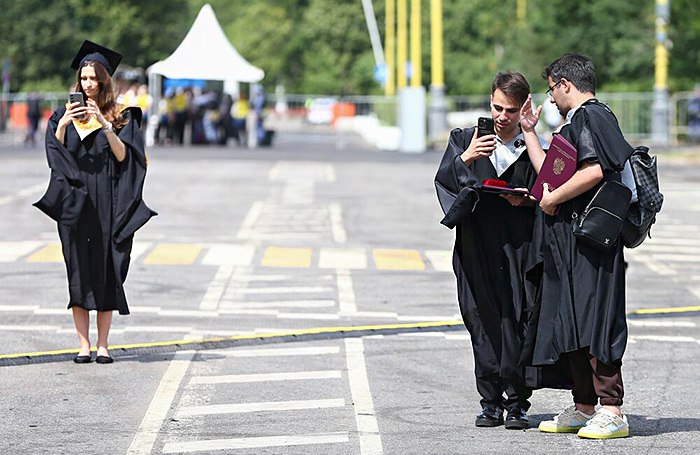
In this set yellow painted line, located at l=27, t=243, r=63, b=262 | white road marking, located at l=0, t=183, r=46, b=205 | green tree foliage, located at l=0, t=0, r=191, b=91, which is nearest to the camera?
yellow painted line, located at l=27, t=243, r=63, b=262

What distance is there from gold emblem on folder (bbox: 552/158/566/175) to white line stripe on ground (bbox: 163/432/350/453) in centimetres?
158

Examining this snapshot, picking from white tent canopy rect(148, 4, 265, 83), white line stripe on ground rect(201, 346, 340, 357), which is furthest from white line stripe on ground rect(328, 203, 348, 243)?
white line stripe on ground rect(201, 346, 340, 357)

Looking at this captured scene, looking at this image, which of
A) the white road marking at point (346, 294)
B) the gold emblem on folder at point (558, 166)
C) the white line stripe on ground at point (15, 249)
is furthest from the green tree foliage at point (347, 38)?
the gold emblem on folder at point (558, 166)

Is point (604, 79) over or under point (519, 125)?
under

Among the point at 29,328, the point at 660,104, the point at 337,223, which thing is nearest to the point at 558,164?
the point at 29,328

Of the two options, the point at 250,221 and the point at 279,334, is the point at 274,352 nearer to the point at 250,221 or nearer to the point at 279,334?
the point at 279,334

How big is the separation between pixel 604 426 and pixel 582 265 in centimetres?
77

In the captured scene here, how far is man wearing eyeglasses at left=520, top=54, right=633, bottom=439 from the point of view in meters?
7.44

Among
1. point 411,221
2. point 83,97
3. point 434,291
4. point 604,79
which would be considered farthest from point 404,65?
point 83,97

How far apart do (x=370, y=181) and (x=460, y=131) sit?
73.2 feet

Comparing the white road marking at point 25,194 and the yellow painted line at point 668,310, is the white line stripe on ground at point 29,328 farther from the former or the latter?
the white road marking at point 25,194

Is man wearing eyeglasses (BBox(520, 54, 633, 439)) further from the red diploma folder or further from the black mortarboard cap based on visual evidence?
the black mortarboard cap

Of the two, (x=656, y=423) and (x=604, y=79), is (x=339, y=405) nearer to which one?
(x=656, y=423)

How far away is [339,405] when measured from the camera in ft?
28.2
